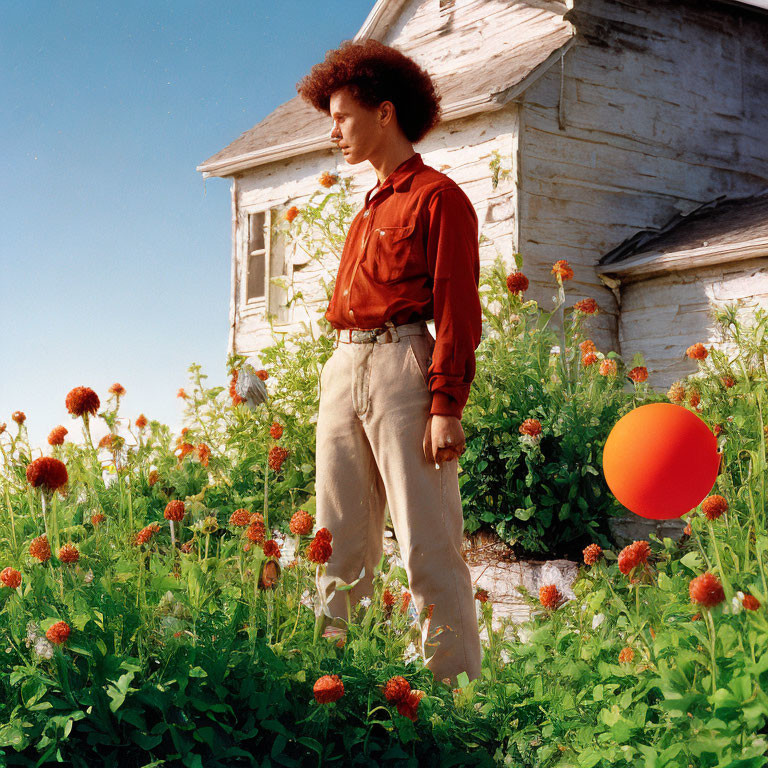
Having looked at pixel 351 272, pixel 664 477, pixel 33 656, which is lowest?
pixel 33 656

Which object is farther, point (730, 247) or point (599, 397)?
point (730, 247)

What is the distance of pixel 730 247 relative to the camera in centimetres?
686

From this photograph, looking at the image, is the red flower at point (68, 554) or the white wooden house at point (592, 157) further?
the white wooden house at point (592, 157)

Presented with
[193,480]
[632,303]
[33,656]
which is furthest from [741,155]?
[33,656]

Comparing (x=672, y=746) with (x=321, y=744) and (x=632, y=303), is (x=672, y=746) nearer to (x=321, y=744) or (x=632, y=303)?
(x=321, y=744)

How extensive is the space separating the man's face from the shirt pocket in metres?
0.30

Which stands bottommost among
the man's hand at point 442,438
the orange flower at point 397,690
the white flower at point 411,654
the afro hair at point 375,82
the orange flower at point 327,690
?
the white flower at point 411,654

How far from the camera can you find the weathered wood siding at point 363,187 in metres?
7.30

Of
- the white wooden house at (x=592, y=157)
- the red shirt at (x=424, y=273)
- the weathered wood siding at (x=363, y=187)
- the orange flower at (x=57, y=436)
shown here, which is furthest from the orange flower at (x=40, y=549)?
the white wooden house at (x=592, y=157)

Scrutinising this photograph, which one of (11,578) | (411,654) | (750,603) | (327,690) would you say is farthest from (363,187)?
(750,603)

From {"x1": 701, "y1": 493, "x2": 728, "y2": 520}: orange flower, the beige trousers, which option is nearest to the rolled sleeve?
the beige trousers

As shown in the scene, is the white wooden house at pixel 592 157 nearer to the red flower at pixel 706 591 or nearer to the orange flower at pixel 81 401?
the orange flower at pixel 81 401

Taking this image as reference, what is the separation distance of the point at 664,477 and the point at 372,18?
7837 mm

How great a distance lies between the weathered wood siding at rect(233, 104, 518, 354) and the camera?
7301 mm
